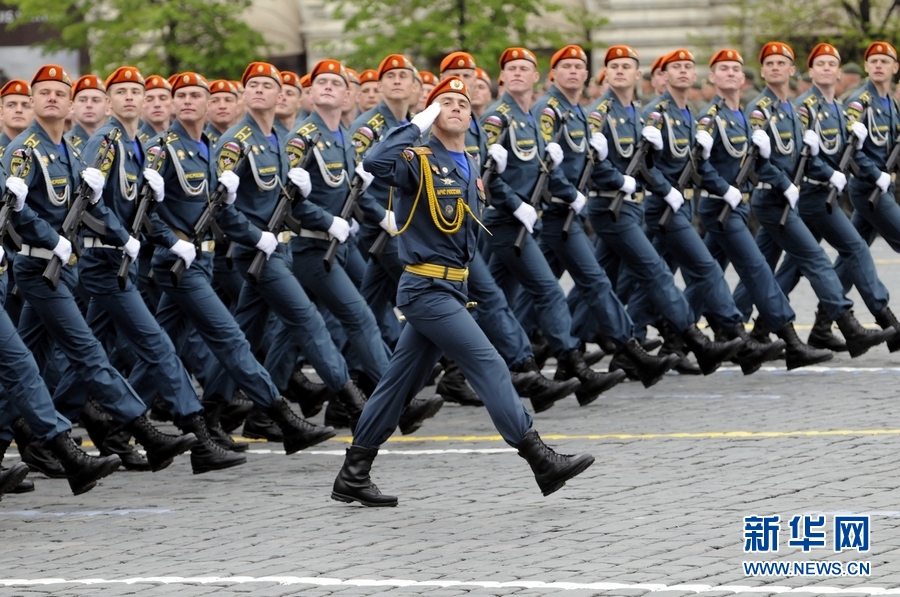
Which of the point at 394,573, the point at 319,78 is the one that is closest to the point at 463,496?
the point at 394,573

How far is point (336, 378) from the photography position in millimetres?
9891

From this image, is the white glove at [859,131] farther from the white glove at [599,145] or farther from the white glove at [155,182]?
the white glove at [155,182]

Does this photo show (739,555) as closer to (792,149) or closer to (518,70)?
(518,70)

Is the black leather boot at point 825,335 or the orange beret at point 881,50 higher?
the orange beret at point 881,50

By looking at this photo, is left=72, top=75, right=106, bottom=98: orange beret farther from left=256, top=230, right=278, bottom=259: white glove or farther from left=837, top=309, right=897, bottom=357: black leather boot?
left=837, top=309, right=897, bottom=357: black leather boot

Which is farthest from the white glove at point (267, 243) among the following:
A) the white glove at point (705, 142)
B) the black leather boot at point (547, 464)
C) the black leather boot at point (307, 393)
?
the white glove at point (705, 142)

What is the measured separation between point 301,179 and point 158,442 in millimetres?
1750

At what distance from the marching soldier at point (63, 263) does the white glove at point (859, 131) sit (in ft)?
17.8

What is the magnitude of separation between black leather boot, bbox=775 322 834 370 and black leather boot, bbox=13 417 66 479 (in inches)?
181

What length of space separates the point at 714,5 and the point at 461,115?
2074 cm

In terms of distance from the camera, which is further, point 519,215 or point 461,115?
point 519,215

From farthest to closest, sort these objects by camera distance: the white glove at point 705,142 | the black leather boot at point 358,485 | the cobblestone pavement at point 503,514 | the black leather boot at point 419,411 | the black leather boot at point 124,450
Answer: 1. the white glove at point 705,142
2. the black leather boot at point 419,411
3. the black leather boot at point 124,450
4. the black leather boot at point 358,485
5. the cobblestone pavement at point 503,514

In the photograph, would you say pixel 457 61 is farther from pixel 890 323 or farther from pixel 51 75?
pixel 890 323

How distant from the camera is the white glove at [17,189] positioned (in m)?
8.53
